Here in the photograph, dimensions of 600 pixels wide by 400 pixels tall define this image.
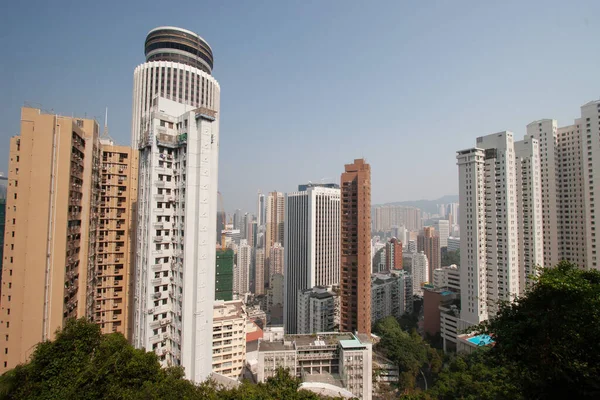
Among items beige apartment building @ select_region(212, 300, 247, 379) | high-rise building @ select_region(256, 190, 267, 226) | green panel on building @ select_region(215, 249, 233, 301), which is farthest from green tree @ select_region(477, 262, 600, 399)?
high-rise building @ select_region(256, 190, 267, 226)

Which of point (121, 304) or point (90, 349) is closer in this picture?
point (90, 349)

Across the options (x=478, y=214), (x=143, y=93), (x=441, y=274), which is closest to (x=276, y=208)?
(x=441, y=274)

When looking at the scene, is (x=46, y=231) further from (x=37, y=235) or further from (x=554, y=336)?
(x=554, y=336)

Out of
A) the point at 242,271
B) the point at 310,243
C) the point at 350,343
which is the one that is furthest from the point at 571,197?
the point at 242,271

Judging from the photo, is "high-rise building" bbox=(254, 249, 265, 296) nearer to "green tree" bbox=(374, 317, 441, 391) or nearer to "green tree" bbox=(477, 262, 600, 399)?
"green tree" bbox=(374, 317, 441, 391)

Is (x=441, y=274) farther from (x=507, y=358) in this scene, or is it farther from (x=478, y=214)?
(x=507, y=358)

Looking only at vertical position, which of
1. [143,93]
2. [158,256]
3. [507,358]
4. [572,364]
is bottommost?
[507,358]
